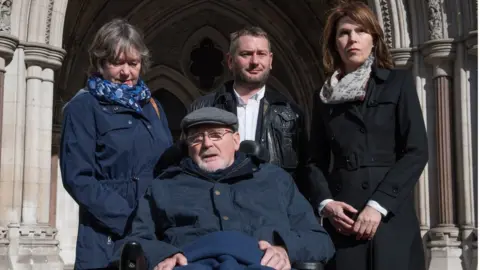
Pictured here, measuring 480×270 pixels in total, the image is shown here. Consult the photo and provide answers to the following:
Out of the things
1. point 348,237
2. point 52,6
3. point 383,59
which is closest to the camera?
point 348,237

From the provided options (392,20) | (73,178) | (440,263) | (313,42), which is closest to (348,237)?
(73,178)

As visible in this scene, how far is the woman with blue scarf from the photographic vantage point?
10.3ft

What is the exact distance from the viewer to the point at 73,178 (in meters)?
3.16

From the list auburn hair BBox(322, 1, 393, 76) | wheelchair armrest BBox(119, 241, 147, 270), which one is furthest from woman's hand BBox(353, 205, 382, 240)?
wheelchair armrest BBox(119, 241, 147, 270)

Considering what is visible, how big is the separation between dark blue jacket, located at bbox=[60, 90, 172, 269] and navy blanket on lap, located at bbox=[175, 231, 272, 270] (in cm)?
48

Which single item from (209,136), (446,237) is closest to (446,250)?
(446,237)

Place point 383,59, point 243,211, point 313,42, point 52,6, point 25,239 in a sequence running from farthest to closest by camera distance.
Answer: point 313,42, point 52,6, point 25,239, point 383,59, point 243,211

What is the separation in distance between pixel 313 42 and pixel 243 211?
35.8ft

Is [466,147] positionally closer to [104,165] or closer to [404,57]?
[404,57]

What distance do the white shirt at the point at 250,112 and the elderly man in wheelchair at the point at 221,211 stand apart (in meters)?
0.60

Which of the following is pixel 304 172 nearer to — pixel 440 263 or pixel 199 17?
pixel 440 263

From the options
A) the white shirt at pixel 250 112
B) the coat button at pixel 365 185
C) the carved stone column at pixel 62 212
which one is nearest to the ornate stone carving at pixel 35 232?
the carved stone column at pixel 62 212

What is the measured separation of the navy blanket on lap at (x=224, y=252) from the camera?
2652 millimetres

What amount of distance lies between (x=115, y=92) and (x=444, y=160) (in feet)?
18.6
